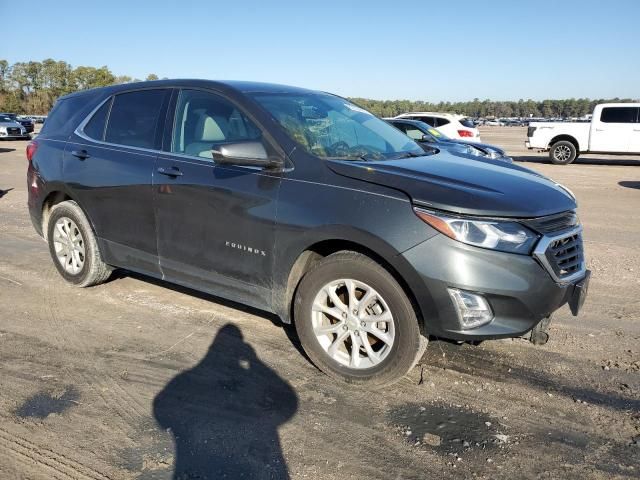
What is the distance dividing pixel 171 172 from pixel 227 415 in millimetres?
1889

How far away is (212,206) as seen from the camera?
3.85 m

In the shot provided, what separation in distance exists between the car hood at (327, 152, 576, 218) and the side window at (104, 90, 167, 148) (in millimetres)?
1779

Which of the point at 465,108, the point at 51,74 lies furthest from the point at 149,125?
the point at 465,108

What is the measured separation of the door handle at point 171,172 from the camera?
404 cm

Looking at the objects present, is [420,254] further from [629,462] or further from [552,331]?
[552,331]

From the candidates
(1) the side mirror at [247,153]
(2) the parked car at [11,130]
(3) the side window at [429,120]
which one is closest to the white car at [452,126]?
(3) the side window at [429,120]

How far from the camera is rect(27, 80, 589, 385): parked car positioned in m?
3.01

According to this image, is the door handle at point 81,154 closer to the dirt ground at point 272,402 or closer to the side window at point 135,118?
the side window at point 135,118

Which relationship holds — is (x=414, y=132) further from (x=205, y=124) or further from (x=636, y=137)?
(x=205, y=124)

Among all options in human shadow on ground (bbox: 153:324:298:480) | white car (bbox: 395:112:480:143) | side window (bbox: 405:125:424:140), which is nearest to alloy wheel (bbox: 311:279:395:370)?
human shadow on ground (bbox: 153:324:298:480)

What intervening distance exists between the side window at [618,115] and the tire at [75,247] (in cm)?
1892

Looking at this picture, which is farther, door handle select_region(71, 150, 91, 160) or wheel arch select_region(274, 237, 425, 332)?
door handle select_region(71, 150, 91, 160)

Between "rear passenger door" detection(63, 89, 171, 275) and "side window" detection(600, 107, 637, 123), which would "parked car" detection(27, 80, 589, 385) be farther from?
"side window" detection(600, 107, 637, 123)

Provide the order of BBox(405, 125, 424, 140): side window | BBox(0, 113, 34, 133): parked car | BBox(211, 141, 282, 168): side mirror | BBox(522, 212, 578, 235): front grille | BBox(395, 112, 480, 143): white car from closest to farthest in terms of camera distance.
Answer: BBox(522, 212, 578, 235): front grille → BBox(211, 141, 282, 168): side mirror → BBox(405, 125, 424, 140): side window → BBox(395, 112, 480, 143): white car → BBox(0, 113, 34, 133): parked car
